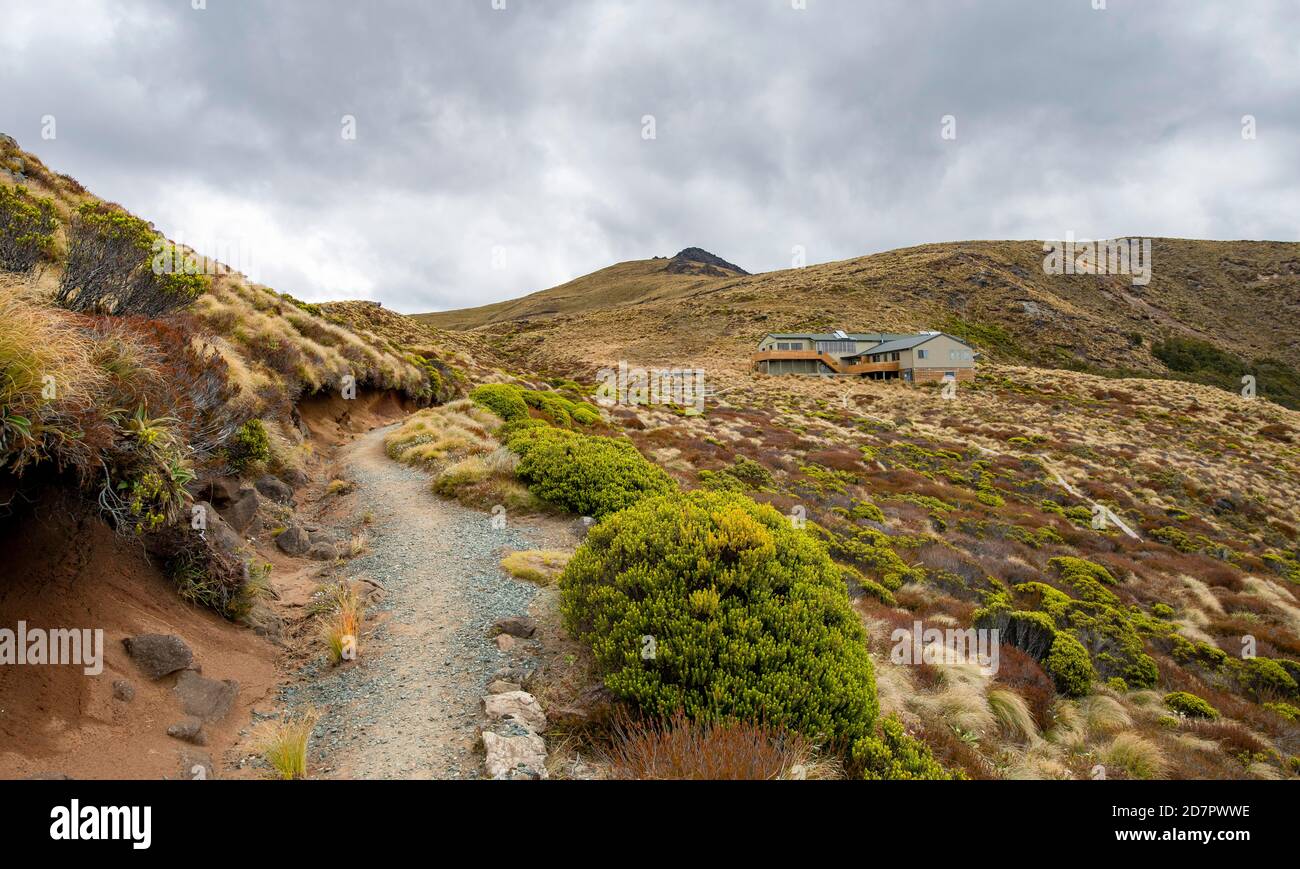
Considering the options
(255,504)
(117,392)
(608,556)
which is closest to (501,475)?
(255,504)

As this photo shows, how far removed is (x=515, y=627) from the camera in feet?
22.6

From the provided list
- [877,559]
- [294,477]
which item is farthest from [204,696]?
[877,559]

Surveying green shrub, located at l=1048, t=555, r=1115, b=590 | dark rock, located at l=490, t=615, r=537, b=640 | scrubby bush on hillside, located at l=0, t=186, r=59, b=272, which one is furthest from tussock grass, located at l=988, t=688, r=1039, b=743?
scrubby bush on hillside, located at l=0, t=186, r=59, b=272

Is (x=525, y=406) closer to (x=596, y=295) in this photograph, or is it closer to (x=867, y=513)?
(x=867, y=513)

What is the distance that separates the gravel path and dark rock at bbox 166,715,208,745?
832mm

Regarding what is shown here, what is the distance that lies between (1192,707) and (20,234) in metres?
20.6

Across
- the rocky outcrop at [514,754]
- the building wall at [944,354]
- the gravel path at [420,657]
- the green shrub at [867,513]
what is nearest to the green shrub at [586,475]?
the gravel path at [420,657]

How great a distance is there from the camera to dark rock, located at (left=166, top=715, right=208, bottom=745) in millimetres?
4445

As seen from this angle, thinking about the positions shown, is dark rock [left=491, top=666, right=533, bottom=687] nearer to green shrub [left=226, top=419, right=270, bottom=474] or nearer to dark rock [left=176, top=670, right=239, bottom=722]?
dark rock [left=176, top=670, right=239, bottom=722]

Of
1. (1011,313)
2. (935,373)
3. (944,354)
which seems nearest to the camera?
(935,373)

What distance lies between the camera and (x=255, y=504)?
893 centimetres

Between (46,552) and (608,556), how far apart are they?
5.12 m

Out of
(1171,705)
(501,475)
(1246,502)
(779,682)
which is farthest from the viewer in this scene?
(1246,502)
